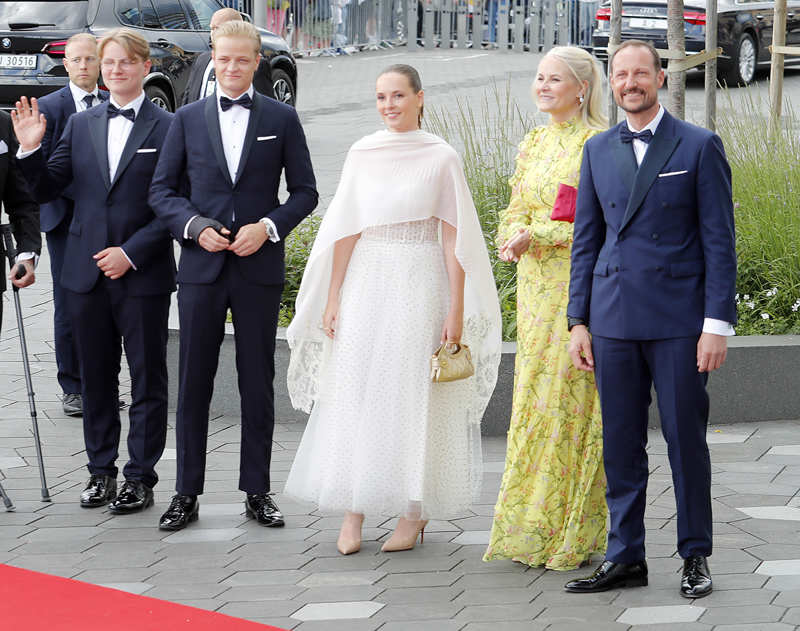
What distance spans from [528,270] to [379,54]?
78.0 feet

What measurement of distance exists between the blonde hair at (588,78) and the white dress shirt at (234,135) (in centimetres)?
132

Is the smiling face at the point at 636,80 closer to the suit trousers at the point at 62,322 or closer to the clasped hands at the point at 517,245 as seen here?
the clasped hands at the point at 517,245

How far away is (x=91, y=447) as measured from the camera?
A: 247 inches

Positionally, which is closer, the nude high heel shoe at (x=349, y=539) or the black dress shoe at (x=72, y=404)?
the nude high heel shoe at (x=349, y=539)

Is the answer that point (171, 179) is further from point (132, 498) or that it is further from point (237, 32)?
point (132, 498)

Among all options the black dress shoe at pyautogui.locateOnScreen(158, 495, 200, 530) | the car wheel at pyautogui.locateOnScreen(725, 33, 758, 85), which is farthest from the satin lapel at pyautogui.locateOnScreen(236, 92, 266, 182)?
the car wheel at pyautogui.locateOnScreen(725, 33, 758, 85)

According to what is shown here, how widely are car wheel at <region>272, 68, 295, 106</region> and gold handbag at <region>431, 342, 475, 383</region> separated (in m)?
10.6

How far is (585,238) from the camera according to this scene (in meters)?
5.06

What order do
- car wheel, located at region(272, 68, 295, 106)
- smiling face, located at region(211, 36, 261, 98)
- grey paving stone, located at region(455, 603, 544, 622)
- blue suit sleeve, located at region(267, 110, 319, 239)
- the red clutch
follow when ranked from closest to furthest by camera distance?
grey paving stone, located at region(455, 603, 544, 622) < the red clutch < smiling face, located at region(211, 36, 261, 98) < blue suit sleeve, located at region(267, 110, 319, 239) < car wheel, located at region(272, 68, 295, 106)

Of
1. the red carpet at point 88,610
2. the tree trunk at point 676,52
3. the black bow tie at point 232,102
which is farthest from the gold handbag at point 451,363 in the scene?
the tree trunk at point 676,52

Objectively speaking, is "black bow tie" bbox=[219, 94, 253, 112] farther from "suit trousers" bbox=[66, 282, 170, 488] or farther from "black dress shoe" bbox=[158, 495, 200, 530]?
"black dress shoe" bbox=[158, 495, 200, 530]

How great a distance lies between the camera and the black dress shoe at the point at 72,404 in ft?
25.2

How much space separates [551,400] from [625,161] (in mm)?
992

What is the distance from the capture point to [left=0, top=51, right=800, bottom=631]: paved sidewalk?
4.95 meters
